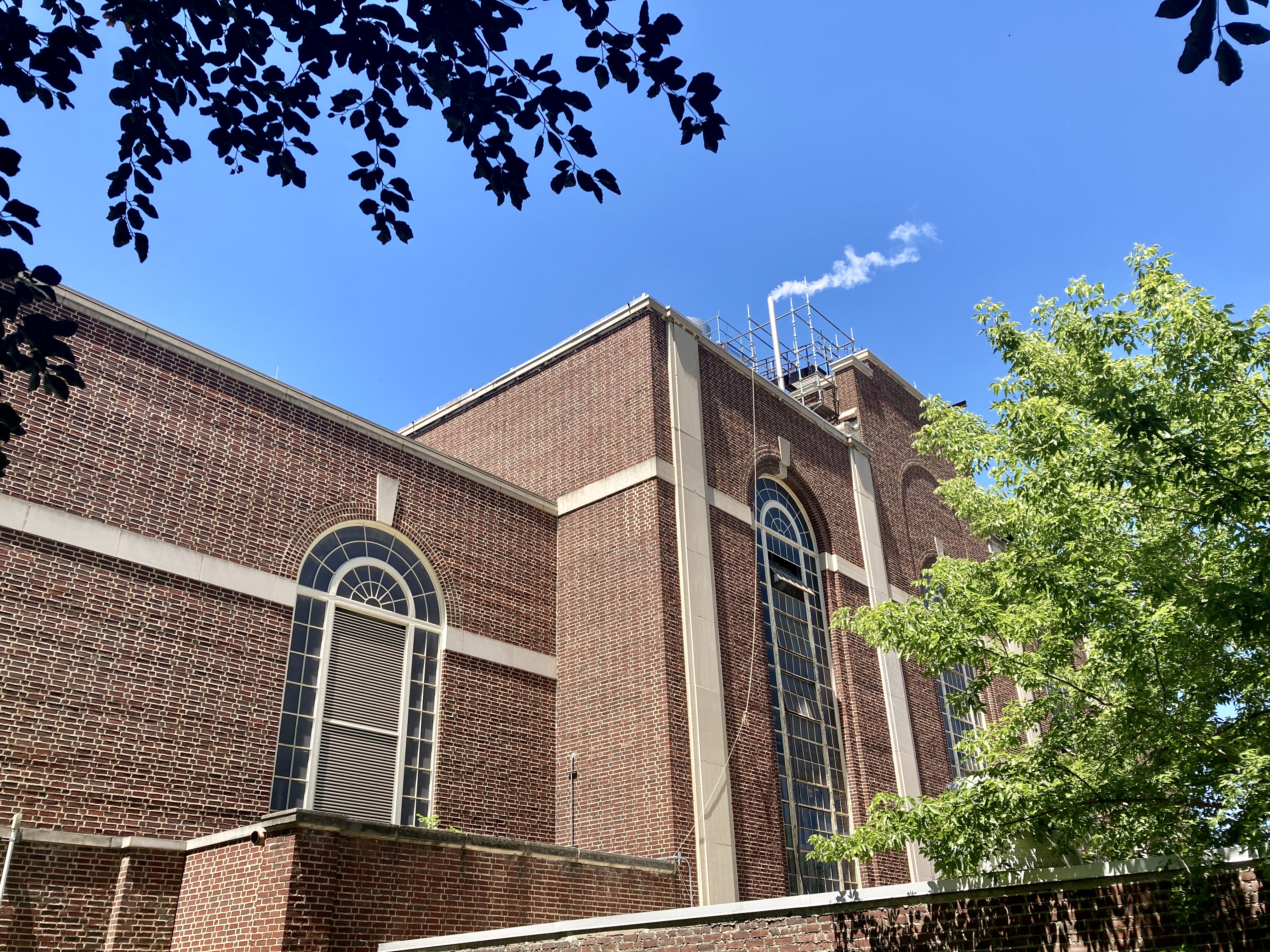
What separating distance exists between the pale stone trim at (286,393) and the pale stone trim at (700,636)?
2.76m

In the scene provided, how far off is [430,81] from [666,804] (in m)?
12.5

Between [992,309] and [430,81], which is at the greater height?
[992,309]

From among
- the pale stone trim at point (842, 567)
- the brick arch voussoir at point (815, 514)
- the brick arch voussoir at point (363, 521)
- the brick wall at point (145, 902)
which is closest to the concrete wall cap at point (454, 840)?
the brick wall at point (145, 902)

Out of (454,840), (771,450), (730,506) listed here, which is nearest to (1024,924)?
(454,840)

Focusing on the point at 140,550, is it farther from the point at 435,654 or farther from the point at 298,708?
the point at 435,654

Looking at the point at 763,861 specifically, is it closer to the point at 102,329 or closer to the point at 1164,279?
the point at 1164,279

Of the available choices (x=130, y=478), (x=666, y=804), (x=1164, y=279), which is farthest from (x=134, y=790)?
(x=1164, y=279)

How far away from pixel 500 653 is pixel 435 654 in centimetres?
129

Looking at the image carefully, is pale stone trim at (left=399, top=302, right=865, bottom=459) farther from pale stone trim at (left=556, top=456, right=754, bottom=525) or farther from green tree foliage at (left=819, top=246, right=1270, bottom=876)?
green tree foliage at (left=819, top=246, right=1270, bottom=876)

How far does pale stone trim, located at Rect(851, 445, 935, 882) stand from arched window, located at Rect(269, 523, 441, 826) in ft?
27.4

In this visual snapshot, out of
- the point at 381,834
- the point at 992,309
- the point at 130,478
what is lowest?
the point at 381,834

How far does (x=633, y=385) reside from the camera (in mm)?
19109

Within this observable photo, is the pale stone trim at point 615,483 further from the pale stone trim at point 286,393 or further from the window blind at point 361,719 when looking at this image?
the window blind at point 361,719

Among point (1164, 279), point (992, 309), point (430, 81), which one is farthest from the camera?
point (992, 309)
